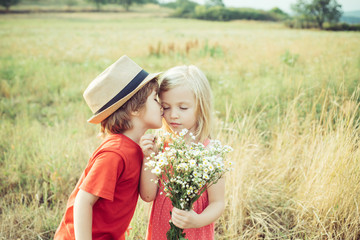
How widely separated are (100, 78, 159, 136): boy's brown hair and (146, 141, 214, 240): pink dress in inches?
19.9

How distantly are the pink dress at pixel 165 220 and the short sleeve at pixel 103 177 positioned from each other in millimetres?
429

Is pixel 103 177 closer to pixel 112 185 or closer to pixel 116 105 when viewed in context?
pixel 112 185

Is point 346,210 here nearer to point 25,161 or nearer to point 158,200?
point 158,200

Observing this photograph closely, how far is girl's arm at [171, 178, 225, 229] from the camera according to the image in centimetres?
132

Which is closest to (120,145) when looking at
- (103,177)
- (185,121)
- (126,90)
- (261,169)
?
(103,177)

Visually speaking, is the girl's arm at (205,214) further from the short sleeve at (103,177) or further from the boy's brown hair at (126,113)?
the boy's brown hair at (126,113)

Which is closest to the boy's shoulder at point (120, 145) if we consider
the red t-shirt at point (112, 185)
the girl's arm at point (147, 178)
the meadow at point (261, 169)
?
the red t-shirt at point (112, 185)

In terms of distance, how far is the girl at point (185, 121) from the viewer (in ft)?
5.40

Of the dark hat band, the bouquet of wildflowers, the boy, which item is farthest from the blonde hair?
the bouquet of wildflowers

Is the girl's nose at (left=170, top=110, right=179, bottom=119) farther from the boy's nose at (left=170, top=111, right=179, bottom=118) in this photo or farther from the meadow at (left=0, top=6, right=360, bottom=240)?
the meadow at (left=0, top=6, right=360, bottom=240)

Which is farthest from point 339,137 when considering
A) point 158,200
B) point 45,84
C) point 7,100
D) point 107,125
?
point 45,84

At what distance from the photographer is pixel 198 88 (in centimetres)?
181

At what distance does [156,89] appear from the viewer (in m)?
1.80

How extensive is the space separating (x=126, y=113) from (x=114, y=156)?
0.33m
